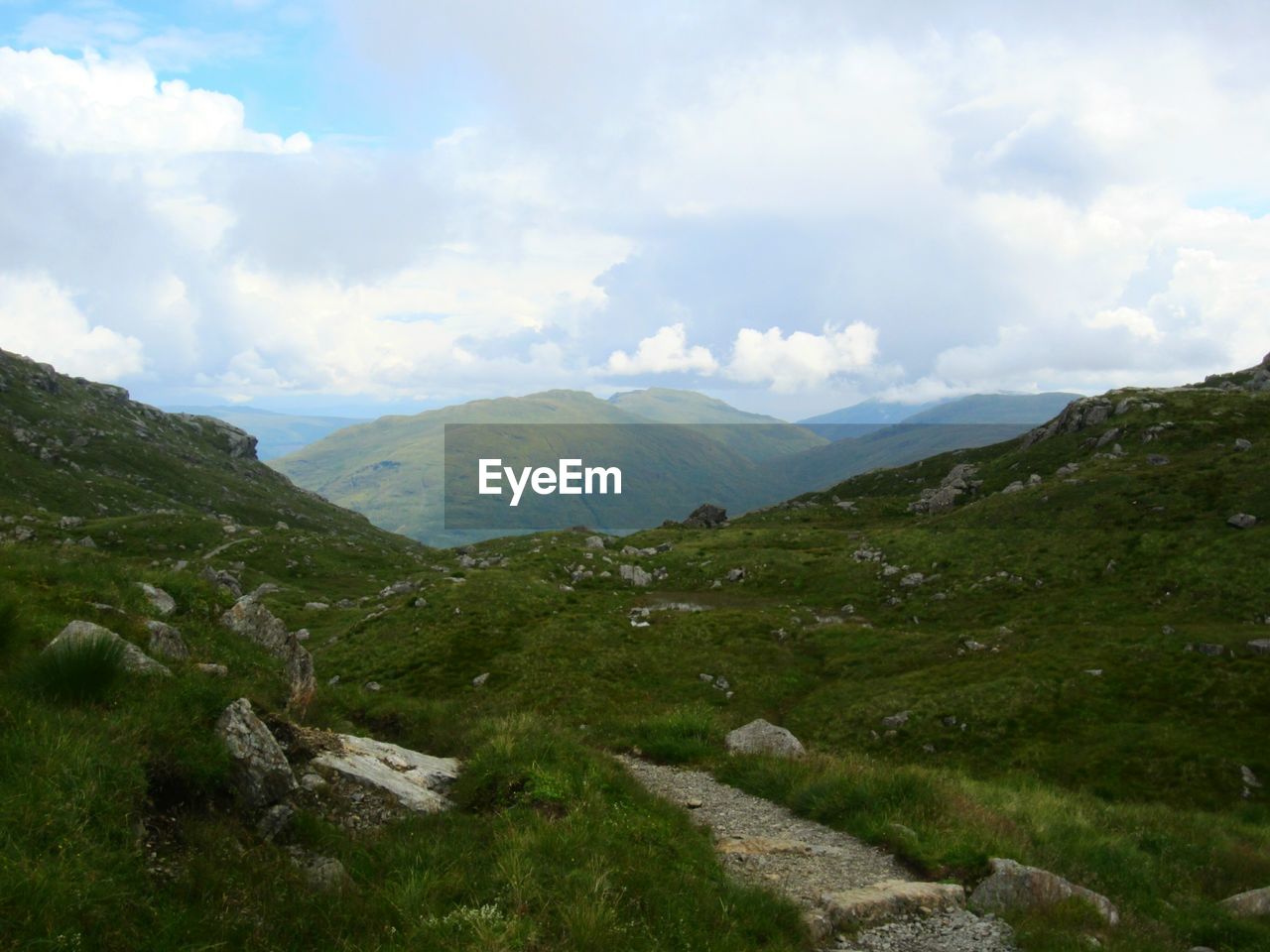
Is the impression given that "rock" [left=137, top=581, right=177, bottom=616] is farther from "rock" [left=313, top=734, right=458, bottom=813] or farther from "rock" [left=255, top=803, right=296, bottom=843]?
"rock" [left=255, top=803, right=296, bottom=843]

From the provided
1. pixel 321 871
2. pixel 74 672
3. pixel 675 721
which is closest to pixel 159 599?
pixel 74 672

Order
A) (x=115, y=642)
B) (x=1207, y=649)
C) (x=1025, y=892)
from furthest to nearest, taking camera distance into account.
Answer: (x=1207, y=649) < (x=1025, y=892) < (x=115, y=642)

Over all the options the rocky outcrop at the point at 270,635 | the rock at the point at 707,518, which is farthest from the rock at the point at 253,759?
the rock at the point at 707,518

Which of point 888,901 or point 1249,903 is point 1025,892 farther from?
point 1249,903

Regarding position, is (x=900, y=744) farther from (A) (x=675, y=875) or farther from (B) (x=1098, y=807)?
(A) (x=675, y=875)

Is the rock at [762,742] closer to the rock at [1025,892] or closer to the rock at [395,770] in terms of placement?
the rock at [1025,892]

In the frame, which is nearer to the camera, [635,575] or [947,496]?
[635,575]

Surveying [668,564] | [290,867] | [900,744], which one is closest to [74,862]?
[290,867]
